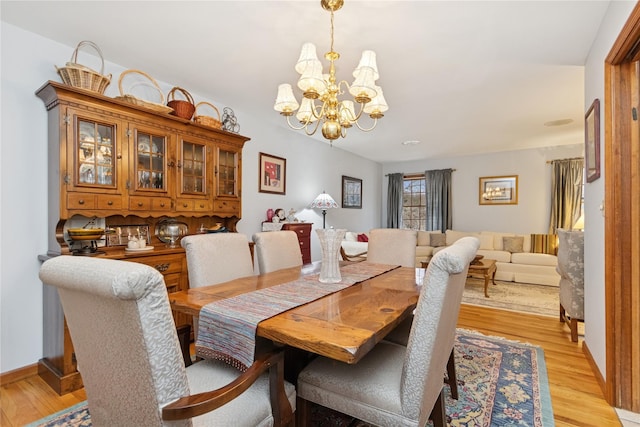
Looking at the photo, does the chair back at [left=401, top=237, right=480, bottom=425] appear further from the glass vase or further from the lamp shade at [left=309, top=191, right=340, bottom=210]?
the lamp shade at [left=309, top=191, right=340, bottom=210]

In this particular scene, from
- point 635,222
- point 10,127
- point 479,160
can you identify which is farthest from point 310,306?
point 479,160

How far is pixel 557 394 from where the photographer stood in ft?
6.50

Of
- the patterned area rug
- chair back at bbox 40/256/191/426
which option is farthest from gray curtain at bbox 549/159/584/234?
chair back at bbox 40/256/191/426

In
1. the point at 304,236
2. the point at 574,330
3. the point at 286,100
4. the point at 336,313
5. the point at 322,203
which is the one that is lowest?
the point at 574,330

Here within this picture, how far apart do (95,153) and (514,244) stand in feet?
19.9

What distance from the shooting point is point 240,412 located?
3.50ft

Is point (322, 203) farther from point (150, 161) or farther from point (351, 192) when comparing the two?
point (150, 161)

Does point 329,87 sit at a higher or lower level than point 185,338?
higher

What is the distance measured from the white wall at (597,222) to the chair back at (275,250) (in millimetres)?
2143

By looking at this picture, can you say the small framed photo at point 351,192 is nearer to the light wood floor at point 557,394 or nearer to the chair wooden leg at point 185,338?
the light wood floor at point 557,394

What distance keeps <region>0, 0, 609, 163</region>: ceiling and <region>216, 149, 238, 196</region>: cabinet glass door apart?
65 centimetres

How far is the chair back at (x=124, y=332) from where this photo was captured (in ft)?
2.43

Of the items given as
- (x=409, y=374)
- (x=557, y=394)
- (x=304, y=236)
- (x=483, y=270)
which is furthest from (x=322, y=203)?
(x=409, y=374)

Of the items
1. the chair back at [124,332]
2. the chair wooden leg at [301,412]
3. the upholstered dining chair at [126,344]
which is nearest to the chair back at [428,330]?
the chair wooden leg at [301,412]
